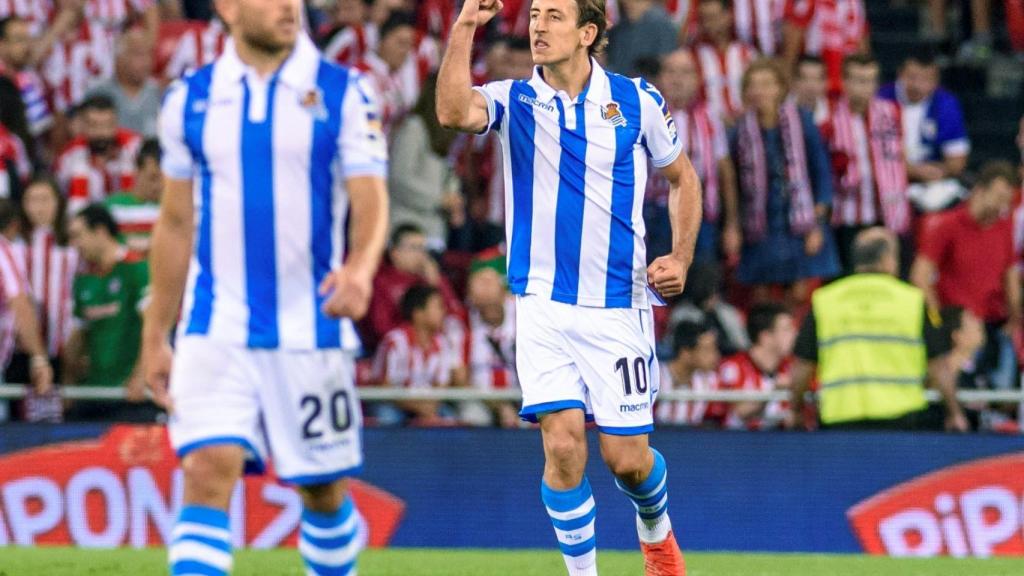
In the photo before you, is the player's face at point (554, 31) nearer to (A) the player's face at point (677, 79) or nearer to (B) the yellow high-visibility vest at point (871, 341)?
(B) the yellow high-visibility vest at point (871, 341)

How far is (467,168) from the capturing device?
13.2 m

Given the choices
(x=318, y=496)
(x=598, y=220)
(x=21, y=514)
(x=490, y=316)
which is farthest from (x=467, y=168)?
(x=318, y=496)

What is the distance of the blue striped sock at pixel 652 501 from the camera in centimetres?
711

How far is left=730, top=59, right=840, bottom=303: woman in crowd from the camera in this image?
1253 cm

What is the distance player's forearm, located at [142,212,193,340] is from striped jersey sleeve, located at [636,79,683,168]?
220cm

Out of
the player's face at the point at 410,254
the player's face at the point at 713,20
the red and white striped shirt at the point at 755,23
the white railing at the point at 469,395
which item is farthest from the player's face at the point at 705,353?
the red and white striped shirt at the point at 755,23

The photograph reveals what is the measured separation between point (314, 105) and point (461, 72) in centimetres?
130

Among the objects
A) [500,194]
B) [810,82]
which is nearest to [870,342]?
[810,82]

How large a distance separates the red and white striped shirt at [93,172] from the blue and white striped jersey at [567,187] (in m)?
5.46

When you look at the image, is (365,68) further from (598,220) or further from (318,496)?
(318,496)

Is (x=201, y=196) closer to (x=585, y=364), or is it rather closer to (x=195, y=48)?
(x=585, y=364)

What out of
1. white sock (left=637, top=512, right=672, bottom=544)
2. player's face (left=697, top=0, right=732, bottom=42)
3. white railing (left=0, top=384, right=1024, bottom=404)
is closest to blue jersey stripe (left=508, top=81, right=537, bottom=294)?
white sock (left=637, top=512, right=672, bottom=544)

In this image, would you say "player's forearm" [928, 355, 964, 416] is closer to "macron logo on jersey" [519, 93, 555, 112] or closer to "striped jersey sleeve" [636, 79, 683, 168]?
"striped jersey sleeve" [636, 79, 683, 168]

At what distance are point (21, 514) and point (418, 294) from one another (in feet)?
8.34
